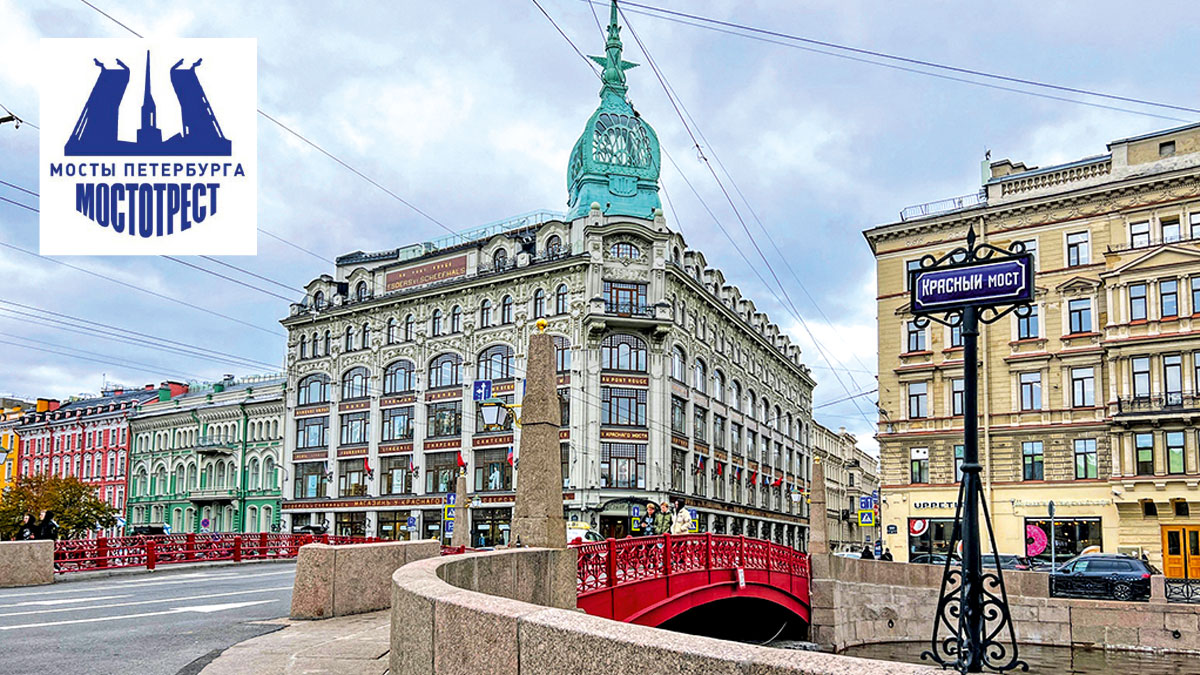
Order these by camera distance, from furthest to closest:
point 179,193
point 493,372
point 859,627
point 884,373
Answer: point 493,372 < point 884,373 < point 859,627 < point 179,193

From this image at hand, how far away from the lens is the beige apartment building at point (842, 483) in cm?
9944

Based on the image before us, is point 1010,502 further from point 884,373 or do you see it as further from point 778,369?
point 778,369

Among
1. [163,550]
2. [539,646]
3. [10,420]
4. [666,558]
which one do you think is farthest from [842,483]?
[539,646]

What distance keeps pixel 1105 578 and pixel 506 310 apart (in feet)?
120

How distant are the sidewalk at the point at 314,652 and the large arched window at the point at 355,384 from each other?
54811mm

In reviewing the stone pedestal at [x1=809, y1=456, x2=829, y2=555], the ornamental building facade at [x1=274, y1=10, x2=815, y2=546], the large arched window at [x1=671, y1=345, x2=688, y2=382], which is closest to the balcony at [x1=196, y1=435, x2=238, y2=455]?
the ornamental building facade at [x1=274, y1=10, x2=815, y2=546]

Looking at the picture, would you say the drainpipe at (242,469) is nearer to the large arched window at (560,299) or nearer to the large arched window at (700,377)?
the large arched window at (560,299)

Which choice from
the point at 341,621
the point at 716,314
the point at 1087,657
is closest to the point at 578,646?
the point at 341,621

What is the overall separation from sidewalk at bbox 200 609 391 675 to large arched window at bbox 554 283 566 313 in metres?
44.7

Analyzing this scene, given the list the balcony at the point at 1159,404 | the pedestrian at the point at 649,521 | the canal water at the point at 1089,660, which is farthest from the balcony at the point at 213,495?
the balcony at the point at 1159,404

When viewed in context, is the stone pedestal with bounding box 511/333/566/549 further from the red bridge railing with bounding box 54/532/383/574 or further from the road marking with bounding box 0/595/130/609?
the red bridge railing with bounding box 54/532/383/574

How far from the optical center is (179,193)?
19.3 m

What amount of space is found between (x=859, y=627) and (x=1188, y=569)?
1473 centimetres

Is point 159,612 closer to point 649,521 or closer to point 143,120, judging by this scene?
point 143,120
